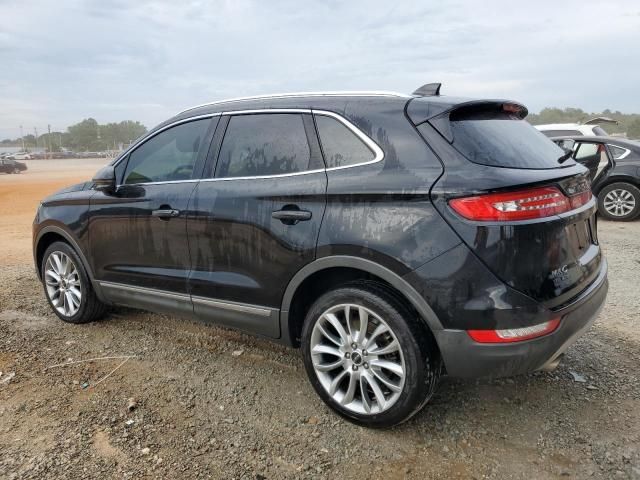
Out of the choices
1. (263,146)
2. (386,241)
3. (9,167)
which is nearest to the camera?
(386,241)

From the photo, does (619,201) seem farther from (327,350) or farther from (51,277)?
(51,277)

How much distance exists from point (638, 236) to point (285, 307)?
22.1 feet

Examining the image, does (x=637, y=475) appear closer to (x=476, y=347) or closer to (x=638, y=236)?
(x=476, y=347)

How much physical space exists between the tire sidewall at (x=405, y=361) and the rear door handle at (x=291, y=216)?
0.44m

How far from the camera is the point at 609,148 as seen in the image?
8.98m

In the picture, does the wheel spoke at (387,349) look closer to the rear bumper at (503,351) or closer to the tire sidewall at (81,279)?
the rear bumper at (503,351)

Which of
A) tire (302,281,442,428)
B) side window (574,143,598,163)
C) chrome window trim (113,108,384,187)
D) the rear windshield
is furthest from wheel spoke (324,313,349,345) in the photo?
side window (574,143,598,163)

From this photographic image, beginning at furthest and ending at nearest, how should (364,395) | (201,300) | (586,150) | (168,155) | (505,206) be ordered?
(586,150), (168,155), (201,300), (364,395), (505,206)

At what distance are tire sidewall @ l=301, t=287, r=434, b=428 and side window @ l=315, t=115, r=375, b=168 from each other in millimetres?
695

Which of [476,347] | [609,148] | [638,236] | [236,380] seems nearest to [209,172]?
[236,380]

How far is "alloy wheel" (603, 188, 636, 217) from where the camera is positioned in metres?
8.81

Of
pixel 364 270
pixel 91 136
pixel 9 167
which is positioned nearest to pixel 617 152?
pixel 364 270

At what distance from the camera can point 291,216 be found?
2.88 m

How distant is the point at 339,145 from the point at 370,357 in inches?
45.6
